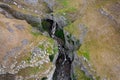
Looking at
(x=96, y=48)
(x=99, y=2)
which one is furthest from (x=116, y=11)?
(x=96, y=48)

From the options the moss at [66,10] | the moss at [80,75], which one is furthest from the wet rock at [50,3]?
the moss at [80,75]

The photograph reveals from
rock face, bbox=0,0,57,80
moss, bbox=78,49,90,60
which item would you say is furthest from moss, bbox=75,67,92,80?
rock face, bbox=0,0,57,80

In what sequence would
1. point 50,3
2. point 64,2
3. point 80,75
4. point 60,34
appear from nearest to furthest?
point 80,75 → point 60,34 → point 64,2 → point 50,3

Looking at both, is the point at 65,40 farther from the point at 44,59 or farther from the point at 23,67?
the point at 23,67

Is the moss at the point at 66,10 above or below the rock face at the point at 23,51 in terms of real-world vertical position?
above

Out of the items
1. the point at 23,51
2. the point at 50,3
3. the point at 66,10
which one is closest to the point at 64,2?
the point at 50,3

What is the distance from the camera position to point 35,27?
4691 cm

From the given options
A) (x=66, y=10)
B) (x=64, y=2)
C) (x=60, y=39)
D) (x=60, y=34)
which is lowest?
(x=60, y=39)

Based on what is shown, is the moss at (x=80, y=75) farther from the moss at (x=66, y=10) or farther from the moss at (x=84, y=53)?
the moss at (x=66, y=10)

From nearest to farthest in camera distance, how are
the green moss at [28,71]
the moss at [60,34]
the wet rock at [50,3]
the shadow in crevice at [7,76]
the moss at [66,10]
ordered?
the shadow in crevice at [7,76], the green moss at [28,71], the moss at [60,34], the moss at [66,10], the wet rock at [50,3]

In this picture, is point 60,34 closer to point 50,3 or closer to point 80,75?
point 50,3

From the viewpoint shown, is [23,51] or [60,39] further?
[60,39]

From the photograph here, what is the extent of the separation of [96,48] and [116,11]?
7996mm

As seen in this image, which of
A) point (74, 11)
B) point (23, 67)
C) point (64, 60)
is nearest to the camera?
point (23, 67)
